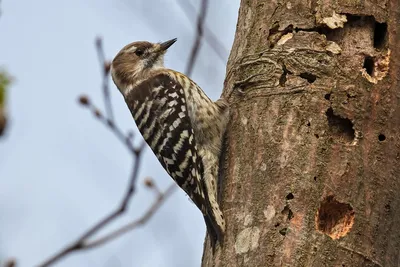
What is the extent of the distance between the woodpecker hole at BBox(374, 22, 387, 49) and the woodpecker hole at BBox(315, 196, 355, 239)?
1113 mm

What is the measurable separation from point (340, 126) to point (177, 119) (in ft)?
5.51

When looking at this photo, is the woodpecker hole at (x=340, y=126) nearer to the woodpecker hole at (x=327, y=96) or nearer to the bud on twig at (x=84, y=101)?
the woodpecker hole at (x=327, y=96)

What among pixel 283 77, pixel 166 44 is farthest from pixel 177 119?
pixel 283 77

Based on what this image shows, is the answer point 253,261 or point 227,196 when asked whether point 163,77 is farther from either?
point 253,261

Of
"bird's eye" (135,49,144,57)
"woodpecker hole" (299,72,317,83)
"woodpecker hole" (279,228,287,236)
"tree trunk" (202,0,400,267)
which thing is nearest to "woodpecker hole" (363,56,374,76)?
"tree trunk" (202,0,400,267)

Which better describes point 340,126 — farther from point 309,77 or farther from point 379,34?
point 379,34

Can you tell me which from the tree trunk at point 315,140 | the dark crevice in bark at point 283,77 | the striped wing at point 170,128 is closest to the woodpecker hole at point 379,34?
the tree trunk at point 315,140

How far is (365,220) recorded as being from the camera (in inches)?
151

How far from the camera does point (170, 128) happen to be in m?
5.44

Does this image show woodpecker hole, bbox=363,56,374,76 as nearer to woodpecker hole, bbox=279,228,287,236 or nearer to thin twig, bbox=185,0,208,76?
thin twig, bbox=185,0,208,76

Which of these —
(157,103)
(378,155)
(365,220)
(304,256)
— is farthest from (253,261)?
(157,103)

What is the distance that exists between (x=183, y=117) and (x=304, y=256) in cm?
203

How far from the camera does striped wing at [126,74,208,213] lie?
5094mm

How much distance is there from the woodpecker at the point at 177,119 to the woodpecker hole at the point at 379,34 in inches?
42.7
